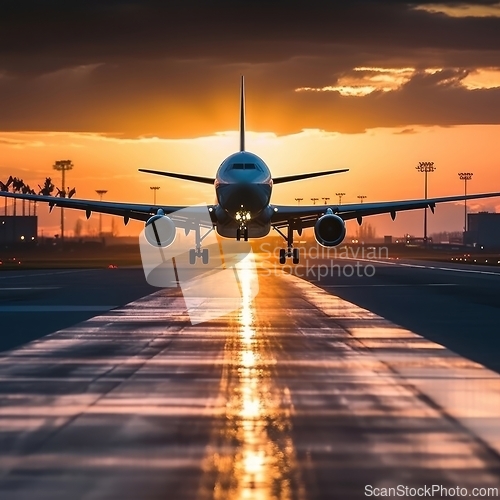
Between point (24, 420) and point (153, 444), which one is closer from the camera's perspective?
point (153, 444)

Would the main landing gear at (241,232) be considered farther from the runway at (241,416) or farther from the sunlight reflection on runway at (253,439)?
the sunlight reflection on runway at (253,439)

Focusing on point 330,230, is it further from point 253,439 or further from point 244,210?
point 253,439

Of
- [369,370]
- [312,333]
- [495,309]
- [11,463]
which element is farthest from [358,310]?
[11,463]

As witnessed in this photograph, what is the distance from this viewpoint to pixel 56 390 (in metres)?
14.8

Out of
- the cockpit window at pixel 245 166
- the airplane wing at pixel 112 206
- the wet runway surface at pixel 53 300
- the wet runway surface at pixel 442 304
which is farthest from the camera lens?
the airplane wing at pixel 112 206

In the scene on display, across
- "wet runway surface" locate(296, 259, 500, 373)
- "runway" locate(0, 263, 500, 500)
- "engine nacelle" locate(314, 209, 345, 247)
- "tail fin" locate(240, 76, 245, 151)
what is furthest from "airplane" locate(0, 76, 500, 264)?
"runway" locate(0, 263, 500, 500)

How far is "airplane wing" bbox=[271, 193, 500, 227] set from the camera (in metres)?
54.4

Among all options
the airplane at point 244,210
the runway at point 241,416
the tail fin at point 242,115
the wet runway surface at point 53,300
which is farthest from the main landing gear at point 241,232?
the runway at point 241,416

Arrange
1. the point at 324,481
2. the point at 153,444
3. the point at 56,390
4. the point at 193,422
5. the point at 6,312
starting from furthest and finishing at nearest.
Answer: the point at 6,312 → the point at 56,390 → the point at 193,422 → the point at 153,444 → the point at 324,481

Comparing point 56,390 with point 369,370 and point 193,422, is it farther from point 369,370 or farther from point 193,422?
point 369,370

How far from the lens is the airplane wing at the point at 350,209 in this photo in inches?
2143

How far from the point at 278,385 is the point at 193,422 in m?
3.50

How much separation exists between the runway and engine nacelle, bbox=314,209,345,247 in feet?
94.3

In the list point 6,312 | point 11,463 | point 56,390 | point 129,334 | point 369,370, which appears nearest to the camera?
point 11,463
